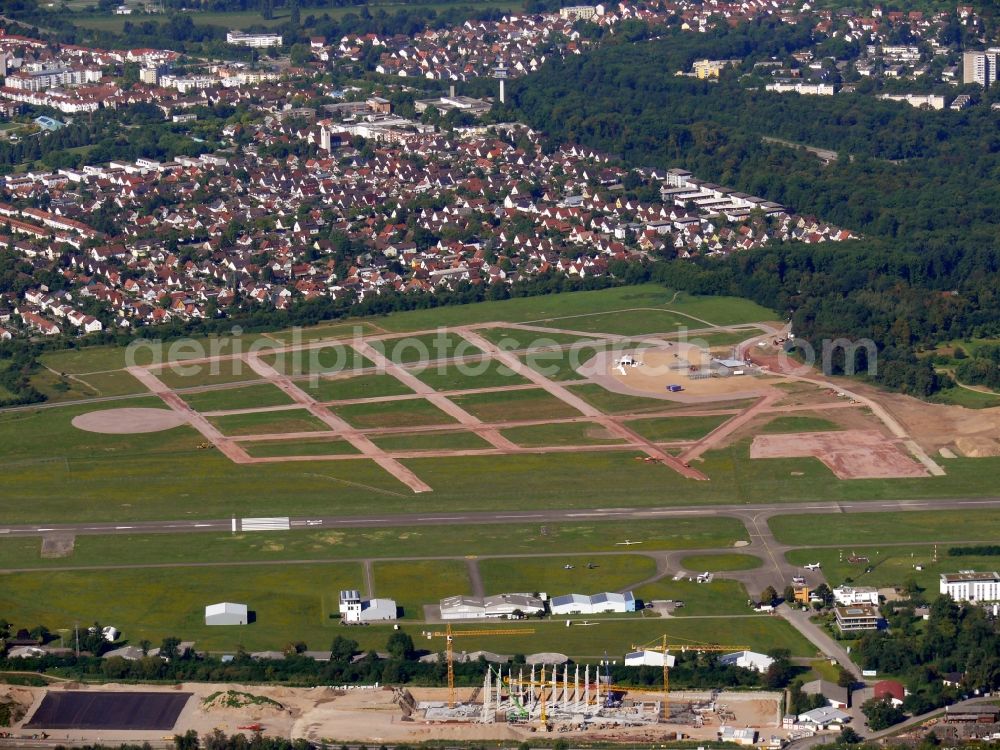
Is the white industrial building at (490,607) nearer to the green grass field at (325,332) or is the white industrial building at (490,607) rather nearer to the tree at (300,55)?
the green grass field at (325,332)

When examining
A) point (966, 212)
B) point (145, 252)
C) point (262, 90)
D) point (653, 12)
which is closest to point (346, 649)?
point (145, 252)

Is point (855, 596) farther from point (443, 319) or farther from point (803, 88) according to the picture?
point (803, 88)

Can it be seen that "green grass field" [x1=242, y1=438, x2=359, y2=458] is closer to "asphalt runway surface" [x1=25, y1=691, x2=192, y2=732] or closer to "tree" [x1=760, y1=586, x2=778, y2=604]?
"tree" [x1=760, y1=586, x2=778, y2=604]

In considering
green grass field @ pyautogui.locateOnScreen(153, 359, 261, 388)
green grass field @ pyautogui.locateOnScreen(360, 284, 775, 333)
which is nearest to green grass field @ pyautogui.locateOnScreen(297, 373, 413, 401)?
green grass field @ pyautogui.locateOnScreen(153, 359, 261, 388)

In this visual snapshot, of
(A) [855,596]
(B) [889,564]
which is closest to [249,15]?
(B) [889,564]

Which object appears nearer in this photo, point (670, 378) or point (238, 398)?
point (238, 398)

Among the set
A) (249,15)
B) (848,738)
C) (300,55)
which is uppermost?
(249,15)

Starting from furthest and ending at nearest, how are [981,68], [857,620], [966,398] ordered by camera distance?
[981,68], [966,398], [857,620]

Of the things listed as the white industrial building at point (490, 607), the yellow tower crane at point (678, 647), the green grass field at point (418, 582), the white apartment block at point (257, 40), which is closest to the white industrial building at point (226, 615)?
the green grass field at point (418, 582)
